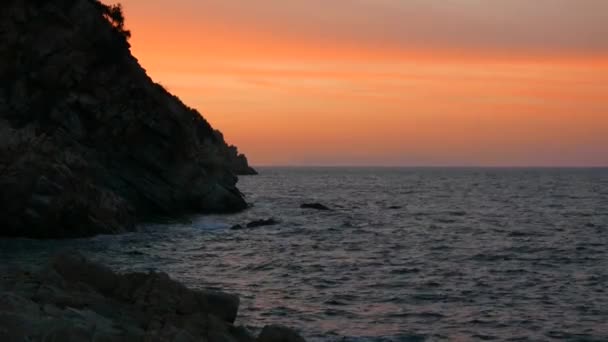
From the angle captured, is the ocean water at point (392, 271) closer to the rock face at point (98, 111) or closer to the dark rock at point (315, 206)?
the rock face at point (98, 111)

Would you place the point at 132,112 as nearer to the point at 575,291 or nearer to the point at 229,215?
the point at 229,215

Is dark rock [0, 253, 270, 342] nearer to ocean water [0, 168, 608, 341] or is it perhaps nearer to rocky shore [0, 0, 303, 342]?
rocky shore [0, 0, 303, 342]

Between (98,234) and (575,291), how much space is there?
25.3 m

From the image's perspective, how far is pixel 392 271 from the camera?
92.0ft

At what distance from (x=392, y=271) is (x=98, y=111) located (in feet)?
99.7

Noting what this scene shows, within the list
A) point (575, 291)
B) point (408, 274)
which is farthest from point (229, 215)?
point (575, 291)

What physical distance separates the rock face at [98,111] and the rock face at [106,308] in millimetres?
22267

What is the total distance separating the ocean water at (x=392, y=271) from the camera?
18.8m

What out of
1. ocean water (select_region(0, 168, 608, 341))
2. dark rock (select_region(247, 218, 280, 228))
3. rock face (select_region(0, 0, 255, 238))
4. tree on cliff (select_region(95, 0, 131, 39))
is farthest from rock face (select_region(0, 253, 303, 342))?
tree on cliff (select_region(95, 0, 131, 39))

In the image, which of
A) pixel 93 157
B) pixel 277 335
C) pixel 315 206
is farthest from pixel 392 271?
pixel 315 206

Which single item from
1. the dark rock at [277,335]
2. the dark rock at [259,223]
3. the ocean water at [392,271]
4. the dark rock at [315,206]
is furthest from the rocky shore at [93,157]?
the dark rock at [259,223]

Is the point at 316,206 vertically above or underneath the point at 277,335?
Answer: underneath

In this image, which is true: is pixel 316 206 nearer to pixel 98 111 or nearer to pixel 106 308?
pixel 98 111

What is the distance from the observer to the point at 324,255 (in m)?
33.3
